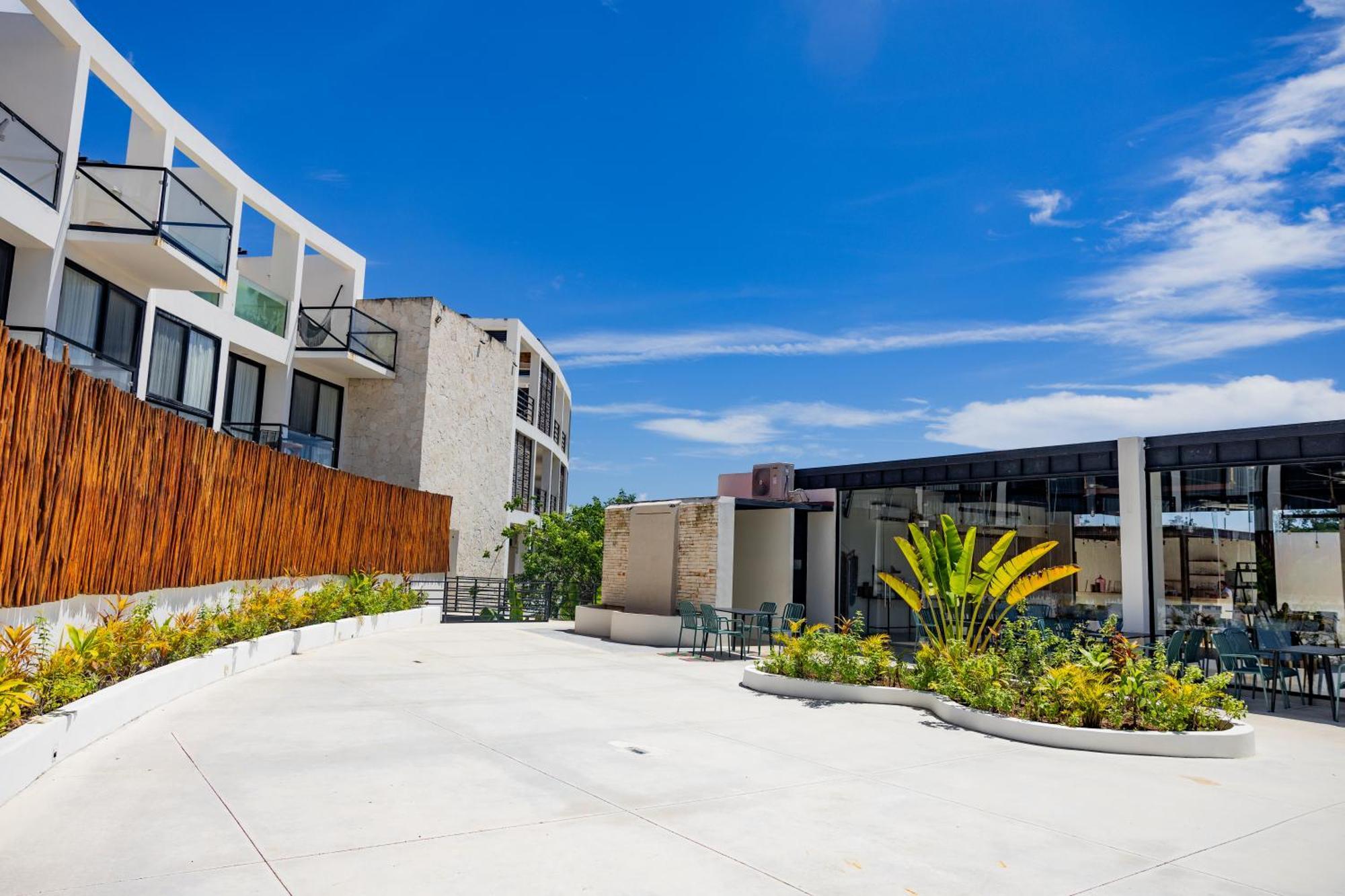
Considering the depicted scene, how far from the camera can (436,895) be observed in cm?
441

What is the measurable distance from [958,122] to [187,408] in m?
18.0

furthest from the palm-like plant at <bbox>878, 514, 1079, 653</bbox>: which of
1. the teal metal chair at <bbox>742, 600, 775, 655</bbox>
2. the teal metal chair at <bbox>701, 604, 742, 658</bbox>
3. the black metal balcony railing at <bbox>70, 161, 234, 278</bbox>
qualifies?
the black metal balcony railing at <bbox>70, 161, 234, 278</bbox>

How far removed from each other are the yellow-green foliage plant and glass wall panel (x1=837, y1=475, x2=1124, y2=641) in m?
11.6

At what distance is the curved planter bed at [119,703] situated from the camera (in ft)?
19.3

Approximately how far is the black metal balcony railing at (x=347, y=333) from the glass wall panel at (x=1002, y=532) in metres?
15.1

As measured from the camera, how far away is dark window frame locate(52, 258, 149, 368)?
16578mm

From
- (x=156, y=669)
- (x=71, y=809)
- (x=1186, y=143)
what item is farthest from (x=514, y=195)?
(x=71, y=809)

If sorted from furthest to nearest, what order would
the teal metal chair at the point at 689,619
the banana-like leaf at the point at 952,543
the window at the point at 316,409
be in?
the window at the point at 316,409 → the teal metal chair at the point at 689,619 → the banana-like leaf at the point at 952,543

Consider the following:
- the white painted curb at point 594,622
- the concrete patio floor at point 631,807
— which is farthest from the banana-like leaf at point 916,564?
the white painted curb at point 594,622

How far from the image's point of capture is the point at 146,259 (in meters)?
17.1

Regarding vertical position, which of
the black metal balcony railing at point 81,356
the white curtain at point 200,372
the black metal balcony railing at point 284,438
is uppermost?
the white curtain at point 200,372

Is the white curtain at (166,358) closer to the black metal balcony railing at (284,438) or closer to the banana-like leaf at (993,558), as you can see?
the black metal balcony railing at (284,438)

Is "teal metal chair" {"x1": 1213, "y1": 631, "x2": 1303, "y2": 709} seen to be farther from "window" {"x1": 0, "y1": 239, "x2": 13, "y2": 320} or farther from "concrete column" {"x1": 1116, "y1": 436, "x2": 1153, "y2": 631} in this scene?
"window" {"x1": 0, "y1": 239, "x2": 13, "y2": 320}

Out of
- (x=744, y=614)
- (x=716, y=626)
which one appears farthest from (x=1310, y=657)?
(x=716, y=626)
